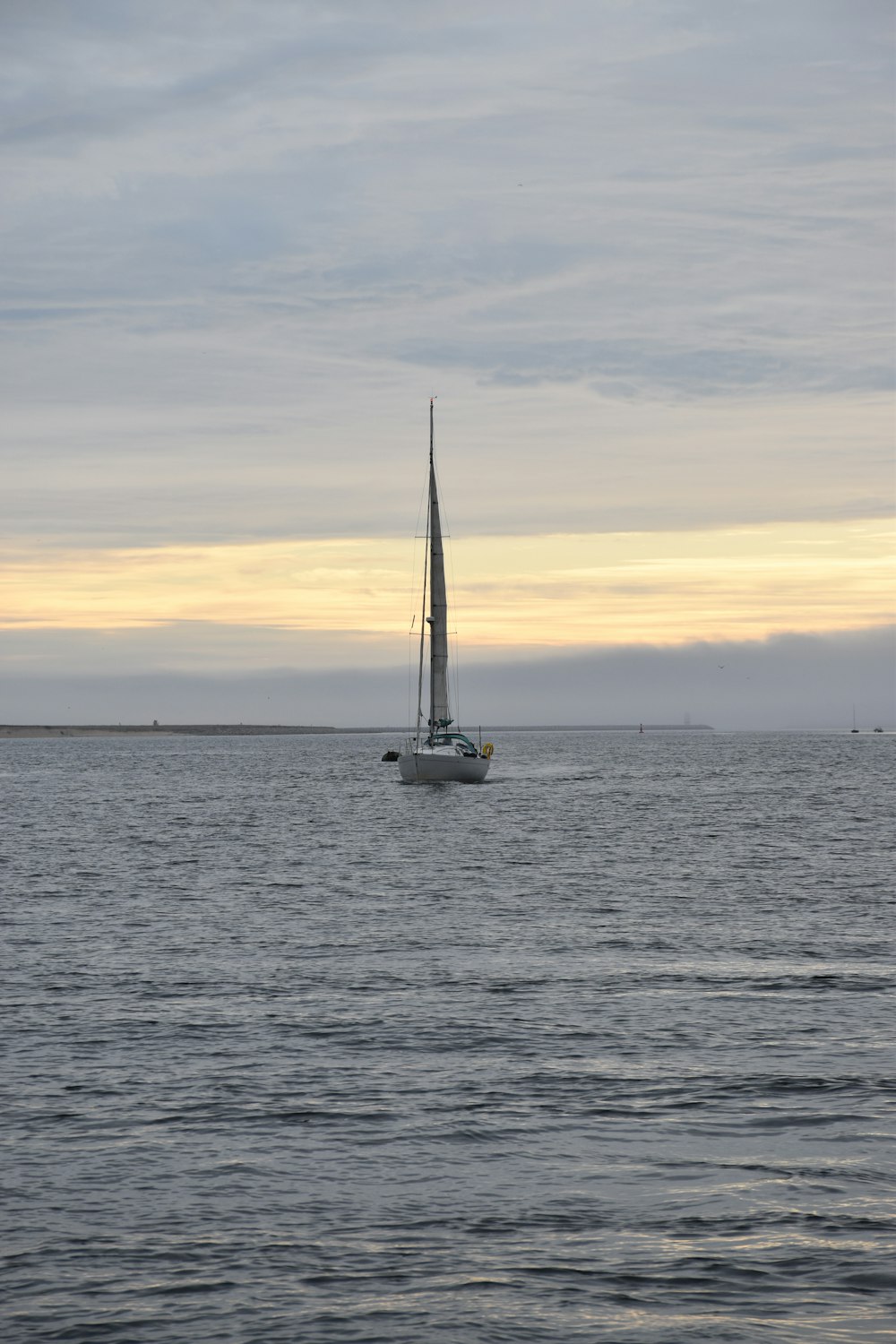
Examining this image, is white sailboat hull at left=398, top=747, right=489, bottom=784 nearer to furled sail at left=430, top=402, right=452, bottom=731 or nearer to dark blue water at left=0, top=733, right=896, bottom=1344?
furled sail at left=430, top=402, right=452, bottom=731

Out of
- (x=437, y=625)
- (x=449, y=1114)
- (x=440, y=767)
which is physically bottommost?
(x=449, y=1114)

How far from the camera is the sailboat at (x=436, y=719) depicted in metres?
92.1

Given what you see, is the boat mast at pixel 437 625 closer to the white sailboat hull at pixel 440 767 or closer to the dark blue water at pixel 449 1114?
the white sailboat hull at pixel 440 767

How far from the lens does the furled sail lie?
310 feet

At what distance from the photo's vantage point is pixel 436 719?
95312mm

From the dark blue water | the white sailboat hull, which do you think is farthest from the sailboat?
the dark blue water

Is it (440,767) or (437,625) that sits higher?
(437,625)

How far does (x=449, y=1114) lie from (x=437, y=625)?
3190 inches

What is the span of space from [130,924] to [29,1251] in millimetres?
20674

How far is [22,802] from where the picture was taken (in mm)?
93000

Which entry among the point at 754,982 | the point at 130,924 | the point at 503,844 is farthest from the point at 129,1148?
the point at 503,844

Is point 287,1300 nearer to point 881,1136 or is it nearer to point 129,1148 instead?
point 129,1148

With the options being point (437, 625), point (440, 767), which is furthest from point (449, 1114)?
point (437, 625)

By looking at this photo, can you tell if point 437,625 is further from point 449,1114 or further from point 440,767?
point 449,1114
